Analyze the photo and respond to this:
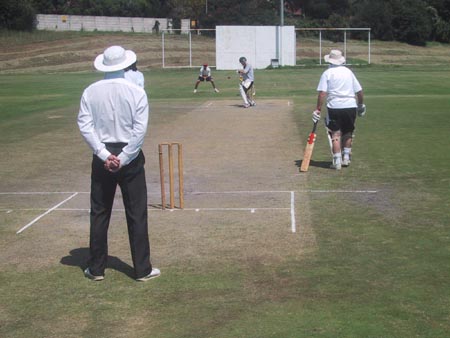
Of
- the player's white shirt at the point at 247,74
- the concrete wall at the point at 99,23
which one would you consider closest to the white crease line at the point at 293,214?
the player's white shirt at the point at 247,74

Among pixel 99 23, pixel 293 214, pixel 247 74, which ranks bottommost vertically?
pixel 293 214

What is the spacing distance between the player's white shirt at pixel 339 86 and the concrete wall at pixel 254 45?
4602 cm

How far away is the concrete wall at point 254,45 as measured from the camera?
5884 cm

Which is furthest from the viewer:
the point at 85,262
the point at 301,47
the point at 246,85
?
the point at 301,47

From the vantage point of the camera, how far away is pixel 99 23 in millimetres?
82125

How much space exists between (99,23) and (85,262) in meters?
77.0

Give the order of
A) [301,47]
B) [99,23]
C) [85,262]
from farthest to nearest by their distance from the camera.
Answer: [99,23] < [301,47] < [85,262]

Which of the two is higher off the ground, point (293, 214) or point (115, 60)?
point (115, 60)

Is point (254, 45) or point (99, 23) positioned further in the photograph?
point (99, 23)

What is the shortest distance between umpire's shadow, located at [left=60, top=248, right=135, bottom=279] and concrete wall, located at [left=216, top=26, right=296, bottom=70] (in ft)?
168

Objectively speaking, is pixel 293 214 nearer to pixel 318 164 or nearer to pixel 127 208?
pixel 127 208

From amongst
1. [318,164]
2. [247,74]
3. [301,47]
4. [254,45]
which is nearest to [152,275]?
[318,164]

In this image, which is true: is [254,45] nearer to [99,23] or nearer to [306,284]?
[99,23]

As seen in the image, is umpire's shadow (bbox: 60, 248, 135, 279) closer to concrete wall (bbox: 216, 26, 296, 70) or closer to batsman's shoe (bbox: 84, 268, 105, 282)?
batsman's shoe (bbox: 84, 268, 105, 282)
